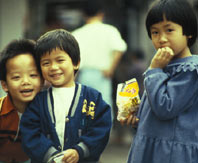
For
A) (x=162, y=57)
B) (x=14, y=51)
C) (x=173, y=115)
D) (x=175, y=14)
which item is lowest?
(x=173, y=115)

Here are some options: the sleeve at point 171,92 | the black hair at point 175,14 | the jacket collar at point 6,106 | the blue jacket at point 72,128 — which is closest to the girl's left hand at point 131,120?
the blue jacket at point 72,128

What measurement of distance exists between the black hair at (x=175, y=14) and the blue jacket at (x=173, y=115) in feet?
0.69

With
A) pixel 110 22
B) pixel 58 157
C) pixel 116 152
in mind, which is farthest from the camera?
pixel 110 22

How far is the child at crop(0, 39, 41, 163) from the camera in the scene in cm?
288

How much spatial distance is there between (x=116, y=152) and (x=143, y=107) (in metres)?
4.21

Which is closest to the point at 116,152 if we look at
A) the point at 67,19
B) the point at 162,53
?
the point at 162,53

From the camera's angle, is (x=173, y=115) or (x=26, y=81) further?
(x=26, y=81)

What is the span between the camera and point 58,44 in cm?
275

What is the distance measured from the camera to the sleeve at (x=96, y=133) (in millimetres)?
2723

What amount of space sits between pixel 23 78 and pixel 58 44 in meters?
0.36

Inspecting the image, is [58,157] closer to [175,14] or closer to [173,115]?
[173,115]

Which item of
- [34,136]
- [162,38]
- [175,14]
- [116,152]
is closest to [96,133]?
[34,136]

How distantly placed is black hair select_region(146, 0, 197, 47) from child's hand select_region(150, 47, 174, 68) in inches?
7.3

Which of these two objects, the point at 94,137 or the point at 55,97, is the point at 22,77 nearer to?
the point at 55,97
